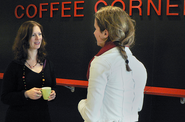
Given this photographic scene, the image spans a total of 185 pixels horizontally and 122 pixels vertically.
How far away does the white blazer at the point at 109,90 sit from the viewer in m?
1.15

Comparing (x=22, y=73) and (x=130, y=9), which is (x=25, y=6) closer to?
(x=130, y=9)

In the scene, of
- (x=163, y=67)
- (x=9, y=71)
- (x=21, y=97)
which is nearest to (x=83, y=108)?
(x=21, y=97)

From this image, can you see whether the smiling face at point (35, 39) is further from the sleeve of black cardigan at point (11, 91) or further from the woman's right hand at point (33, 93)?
the woman's right hand at point (33, 93)

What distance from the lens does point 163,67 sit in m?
2.93

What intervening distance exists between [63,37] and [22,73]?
173 centimetres

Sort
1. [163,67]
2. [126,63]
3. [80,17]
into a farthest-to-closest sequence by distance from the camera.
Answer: [80,17] → [163,67] → [126,63]

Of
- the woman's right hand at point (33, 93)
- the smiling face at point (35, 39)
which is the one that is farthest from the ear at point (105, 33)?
the smiling face at point (35, 39)

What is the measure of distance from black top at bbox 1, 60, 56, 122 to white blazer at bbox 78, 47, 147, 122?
2.87 ft

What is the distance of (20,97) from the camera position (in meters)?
1.86

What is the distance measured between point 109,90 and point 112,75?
0.30ft

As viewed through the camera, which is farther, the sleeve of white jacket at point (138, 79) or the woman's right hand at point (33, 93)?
the woman's right hand at point (33, 93)

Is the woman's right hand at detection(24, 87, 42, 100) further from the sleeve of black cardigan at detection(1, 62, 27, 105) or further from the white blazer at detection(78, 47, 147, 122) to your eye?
the white blazer at detection(78, 47, 147, 122)

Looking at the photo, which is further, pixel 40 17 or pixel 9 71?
pixel 40 17

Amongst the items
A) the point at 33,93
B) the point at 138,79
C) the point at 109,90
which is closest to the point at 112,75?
the point at 109,90
